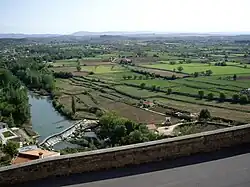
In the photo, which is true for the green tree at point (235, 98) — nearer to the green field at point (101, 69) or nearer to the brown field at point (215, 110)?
the brown field at point (215, 110)

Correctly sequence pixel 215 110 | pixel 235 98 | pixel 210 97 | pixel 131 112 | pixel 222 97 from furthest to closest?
1. pixel 210 97
2. pixel 222 97
3. pixel 235 98
4. pixel 131 112
5. pixel 215 110

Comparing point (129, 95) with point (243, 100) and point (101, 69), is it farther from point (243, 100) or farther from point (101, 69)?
point (101, 69)

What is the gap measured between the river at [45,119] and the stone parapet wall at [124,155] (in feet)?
64.6

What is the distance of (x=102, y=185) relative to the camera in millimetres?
3656

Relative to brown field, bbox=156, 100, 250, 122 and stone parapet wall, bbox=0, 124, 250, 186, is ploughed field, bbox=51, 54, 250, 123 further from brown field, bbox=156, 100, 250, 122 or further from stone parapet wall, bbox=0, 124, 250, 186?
stone parapet wall, bbox=0, 124, 250, 186

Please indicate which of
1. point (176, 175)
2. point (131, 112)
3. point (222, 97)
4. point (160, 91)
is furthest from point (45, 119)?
point (176, 175)

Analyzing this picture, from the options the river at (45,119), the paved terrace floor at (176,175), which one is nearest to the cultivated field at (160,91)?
the river at (45,119)

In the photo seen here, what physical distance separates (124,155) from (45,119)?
2602 cm

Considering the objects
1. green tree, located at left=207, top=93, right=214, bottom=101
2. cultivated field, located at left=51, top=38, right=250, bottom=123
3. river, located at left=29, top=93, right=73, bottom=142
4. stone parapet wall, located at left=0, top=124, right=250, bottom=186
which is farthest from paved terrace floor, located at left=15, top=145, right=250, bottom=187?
green tree, located at left=207, top=93, right=214, bottom=101

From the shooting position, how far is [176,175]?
12.6 ft

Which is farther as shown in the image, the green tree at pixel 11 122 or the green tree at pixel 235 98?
the green tree at pixel 235 98

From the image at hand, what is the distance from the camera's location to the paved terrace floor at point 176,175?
12.0 ft

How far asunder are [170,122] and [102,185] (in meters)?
23.3

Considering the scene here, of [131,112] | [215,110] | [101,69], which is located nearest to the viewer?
[215,110]
